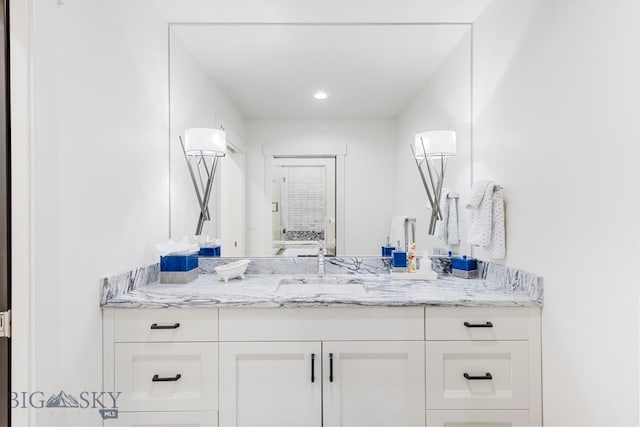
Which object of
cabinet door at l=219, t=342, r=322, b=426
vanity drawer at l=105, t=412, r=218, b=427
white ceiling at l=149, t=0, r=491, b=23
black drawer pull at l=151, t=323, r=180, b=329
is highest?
white ceiling at l=149, t=0, r=491, b=23

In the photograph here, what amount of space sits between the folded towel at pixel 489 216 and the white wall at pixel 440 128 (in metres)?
0.30

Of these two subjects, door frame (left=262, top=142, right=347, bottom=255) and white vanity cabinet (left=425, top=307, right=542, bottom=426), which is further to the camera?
door frame (left=262, top=142, right=347, bottom=255)

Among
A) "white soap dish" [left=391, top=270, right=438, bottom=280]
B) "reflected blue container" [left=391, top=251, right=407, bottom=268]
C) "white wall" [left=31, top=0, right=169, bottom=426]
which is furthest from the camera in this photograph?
"reflected blue container" [left=391, top=251, right=407, bottom=268]

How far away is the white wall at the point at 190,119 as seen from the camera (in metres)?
2.09

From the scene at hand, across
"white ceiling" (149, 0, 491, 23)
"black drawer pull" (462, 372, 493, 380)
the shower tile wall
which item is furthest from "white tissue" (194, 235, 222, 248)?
"black drawer pull" (462, 372, 493, 380)

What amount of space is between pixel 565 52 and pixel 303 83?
4.28ft

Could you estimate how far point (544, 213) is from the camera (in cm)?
144

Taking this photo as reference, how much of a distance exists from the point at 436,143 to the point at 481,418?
1.38 meters

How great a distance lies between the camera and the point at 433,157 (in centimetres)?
214

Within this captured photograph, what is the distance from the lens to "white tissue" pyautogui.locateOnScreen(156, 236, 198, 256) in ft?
6.17

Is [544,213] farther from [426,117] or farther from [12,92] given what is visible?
[12,92]

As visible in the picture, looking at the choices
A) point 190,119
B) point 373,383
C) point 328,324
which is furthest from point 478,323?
point 190,119
